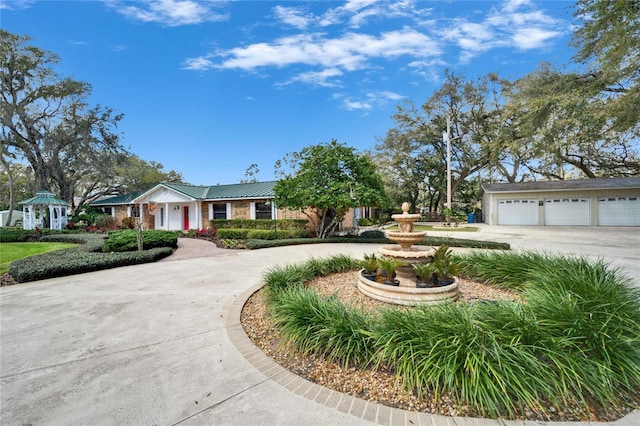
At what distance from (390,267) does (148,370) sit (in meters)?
3.66

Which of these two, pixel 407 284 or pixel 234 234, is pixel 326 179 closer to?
pixel 234 234

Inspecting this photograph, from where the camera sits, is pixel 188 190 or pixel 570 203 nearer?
pixel 570 203

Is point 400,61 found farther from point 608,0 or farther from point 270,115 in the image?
point 270,115

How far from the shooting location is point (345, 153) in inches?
520

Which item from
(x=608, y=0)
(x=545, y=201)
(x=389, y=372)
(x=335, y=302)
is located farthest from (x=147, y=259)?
(x=545, y=201)

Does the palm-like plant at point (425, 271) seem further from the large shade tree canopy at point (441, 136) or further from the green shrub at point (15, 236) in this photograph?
the large shade tree canopy at point (441, 136)

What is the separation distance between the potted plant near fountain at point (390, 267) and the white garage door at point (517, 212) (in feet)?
69.4

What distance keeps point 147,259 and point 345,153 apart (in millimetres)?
9128

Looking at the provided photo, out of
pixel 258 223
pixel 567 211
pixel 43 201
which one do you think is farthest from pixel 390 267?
pixel 43 201

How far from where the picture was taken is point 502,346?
97.1 inches

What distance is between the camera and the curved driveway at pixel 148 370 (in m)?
2.13

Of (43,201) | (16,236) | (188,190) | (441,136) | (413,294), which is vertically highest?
(441,136)

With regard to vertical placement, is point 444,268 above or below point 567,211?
below

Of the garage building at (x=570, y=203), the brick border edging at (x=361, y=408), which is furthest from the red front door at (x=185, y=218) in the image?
the garage building at (x=570, y=203)
